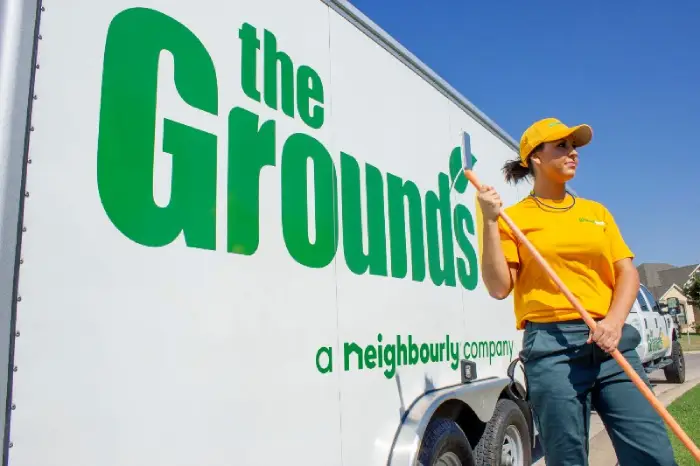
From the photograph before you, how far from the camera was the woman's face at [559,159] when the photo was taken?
2.30 metres

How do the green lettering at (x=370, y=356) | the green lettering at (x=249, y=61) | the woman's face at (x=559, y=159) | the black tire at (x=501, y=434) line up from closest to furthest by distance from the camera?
1. the green lettering at (x=249, y=61)
2. the woman's face at (x=559, y=159)
3. the green lettering at (x=370, y=356)
4. the black tire at (x=501, y=434)

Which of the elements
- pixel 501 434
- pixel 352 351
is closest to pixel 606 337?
pixel 352 351

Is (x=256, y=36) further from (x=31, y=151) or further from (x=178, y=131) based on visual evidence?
(x=31, y=151)

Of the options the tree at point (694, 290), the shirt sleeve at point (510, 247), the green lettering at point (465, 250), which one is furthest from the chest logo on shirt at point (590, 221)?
the tree at point (694, 290)

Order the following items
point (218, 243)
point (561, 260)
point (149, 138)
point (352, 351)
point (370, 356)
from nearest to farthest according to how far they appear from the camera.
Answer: point (149, 138) < point (218, 243) < point (561, 260) < point (352, 351) < point (370, 356)

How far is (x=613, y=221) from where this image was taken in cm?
245

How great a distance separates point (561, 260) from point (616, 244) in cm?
30

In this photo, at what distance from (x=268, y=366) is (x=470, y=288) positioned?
193 centimetres

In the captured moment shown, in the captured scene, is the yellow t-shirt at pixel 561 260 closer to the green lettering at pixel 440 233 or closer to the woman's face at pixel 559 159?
the woman's face at pixel 559 159

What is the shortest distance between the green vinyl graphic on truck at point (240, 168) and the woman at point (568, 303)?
0.68m

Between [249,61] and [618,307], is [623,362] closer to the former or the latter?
[618,307]

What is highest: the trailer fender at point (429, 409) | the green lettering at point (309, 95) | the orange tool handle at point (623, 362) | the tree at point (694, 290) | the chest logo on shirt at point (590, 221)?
the tree at point (694, 290)

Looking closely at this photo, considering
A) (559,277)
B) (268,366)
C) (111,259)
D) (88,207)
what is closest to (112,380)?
(111,259)

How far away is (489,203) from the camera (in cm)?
203
